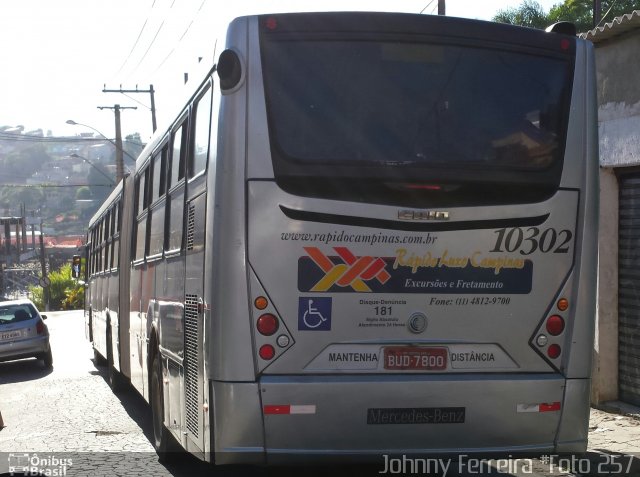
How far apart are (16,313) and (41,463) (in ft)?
39.6

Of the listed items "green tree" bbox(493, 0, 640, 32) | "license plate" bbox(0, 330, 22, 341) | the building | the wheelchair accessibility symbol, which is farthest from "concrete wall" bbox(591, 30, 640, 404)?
"green tree" bbox(493, 0, 640, 32)

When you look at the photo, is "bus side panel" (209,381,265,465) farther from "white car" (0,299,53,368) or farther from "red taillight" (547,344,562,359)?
"white car" (0,299,53,368)

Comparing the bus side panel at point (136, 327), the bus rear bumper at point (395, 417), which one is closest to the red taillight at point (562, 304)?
the bus rear bumper at point (395, 417)

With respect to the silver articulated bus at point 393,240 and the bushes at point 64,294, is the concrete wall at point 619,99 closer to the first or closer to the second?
the silver articulated bus at point 393,240

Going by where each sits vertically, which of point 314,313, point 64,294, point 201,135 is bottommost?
point 314,313

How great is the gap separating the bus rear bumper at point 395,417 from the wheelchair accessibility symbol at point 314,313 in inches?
12.4

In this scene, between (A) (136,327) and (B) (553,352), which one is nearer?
(B) (553,352)

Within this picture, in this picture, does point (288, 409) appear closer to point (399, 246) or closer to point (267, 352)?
point (267, 352)

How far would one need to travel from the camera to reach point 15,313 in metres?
19.9

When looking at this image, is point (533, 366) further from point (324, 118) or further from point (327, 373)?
point (324, 118)

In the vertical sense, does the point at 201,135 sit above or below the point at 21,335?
above

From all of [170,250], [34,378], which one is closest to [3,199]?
[34,378]

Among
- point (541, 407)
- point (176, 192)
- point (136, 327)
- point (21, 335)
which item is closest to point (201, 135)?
point (176, 192)

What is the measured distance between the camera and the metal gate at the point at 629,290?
409 inches
